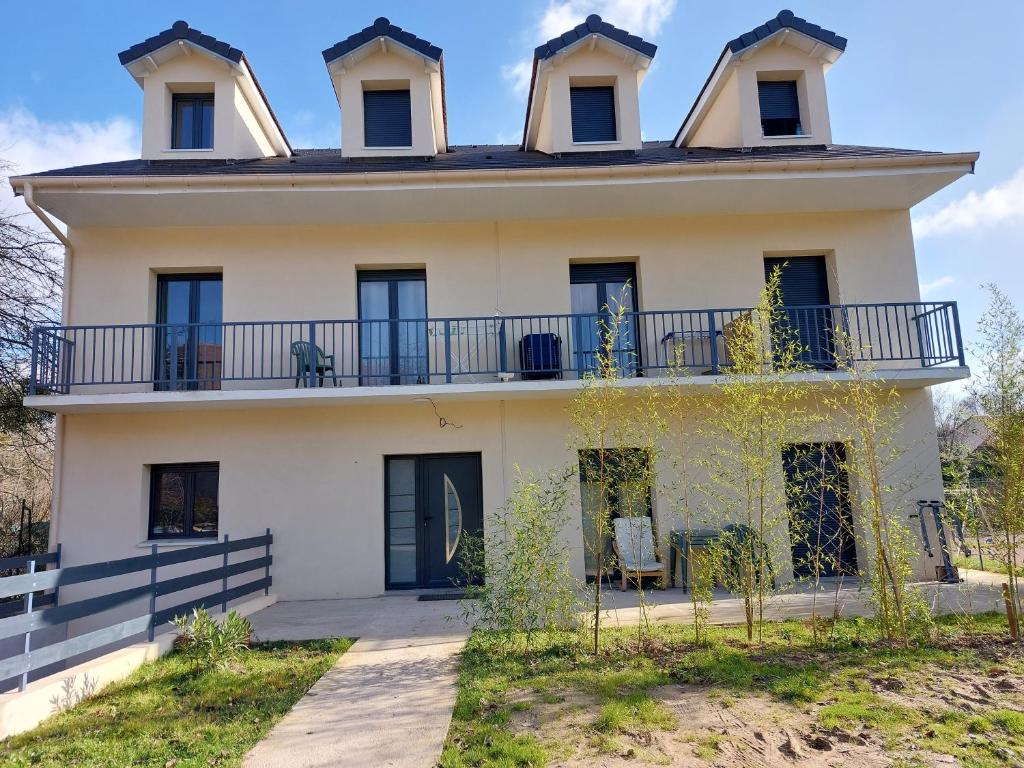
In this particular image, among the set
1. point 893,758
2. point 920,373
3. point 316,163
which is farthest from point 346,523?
point 920,373

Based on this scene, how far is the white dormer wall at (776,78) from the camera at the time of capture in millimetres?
10594

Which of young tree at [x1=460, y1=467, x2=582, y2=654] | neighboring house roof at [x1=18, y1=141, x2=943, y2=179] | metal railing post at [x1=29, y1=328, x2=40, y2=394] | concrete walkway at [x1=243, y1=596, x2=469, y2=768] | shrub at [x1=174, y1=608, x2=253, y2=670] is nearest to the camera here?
concrete walkway at [x1=243, y1=596, x2=469, y2=768]

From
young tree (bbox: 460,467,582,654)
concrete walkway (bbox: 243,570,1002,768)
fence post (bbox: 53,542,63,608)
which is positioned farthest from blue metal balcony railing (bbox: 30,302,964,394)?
young tree (bbox: 460,467,582,654)

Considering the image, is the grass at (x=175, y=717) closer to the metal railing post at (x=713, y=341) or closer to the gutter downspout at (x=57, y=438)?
the gutter downspout at (x=57, y=438)

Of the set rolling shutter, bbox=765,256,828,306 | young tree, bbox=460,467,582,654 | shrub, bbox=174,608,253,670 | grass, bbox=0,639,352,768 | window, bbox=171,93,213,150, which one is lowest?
grass, bbox=0,639,352,768

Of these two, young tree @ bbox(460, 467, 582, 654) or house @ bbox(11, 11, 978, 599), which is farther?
house @ bbox(11, 11, 978, 599)

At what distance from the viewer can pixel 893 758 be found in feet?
11.8

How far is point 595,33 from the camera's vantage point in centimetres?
1058

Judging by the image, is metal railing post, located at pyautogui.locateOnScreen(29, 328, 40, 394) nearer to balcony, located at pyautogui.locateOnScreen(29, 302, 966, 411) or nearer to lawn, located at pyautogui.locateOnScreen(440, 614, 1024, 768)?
balcony, located at pyautogui.locateOnScreen(29, 302, 966, 411)

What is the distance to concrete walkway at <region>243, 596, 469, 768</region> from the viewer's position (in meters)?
3.85

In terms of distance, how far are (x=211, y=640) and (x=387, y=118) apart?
A: 28.3 ft

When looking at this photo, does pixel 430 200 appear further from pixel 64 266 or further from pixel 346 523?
pixel 64 266

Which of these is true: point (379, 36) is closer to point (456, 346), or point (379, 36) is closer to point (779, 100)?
point (456, 346)

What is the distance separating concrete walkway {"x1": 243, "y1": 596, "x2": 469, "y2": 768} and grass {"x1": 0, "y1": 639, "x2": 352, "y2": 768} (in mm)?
209
